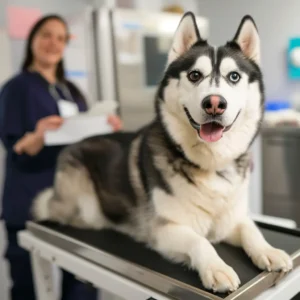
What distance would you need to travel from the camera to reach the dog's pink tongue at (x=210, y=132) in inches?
30.0

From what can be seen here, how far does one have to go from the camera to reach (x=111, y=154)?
114cm

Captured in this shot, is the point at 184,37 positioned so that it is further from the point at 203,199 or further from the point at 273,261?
the point at 273,261

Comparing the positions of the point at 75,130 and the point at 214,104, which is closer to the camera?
the point at 214,104

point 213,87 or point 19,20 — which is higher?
point 19,20

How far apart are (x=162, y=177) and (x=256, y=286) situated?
12.2 inches

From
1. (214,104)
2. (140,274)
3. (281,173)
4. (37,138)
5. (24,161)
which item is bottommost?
(281,173)

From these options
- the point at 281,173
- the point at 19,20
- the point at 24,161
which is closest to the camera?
the point at 24,161

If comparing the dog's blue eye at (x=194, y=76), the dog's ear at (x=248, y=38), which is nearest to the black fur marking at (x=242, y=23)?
the dog's ear at (x=248, y=38)

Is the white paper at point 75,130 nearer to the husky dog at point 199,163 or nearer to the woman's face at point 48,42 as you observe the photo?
the husky dog at point 199,163

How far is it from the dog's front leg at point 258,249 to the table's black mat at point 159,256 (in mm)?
17

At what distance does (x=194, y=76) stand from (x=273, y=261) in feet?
1.30

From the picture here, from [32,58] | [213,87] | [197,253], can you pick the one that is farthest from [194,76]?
[32,58]

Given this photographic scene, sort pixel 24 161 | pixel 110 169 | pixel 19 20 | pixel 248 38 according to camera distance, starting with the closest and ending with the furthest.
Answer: pixel 248 38
pixel 110 169
pixel 24 161
pixel 19 20

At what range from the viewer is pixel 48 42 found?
165cm
